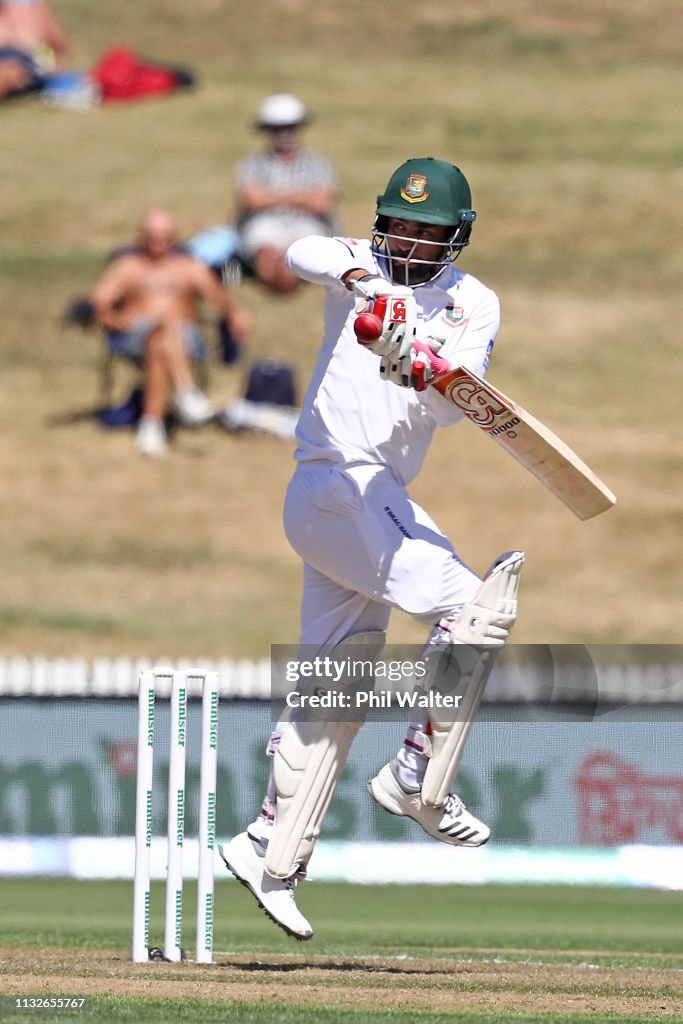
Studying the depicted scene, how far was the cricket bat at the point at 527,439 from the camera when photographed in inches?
220

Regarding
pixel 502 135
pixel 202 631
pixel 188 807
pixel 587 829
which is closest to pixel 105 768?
pixel 188 807

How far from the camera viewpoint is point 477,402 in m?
5.63

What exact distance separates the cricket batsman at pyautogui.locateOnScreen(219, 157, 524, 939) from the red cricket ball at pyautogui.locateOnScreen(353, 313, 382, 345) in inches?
3.2

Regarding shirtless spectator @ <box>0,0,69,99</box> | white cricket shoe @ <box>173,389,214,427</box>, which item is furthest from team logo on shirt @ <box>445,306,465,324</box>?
shirtless spectator @ <box>0,0,69,99</box>

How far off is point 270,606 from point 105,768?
250 inches

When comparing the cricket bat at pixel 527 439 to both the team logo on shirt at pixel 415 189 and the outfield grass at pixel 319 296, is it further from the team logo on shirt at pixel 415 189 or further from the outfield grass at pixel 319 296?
the outfield grass at pixel 319 296

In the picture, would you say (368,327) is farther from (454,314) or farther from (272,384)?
(272,384)

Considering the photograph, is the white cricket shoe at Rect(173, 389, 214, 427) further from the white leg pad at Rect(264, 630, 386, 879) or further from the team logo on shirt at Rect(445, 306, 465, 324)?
the team logo on shirt at Rect(445, 306, 465, 324)

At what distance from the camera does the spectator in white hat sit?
741 inches

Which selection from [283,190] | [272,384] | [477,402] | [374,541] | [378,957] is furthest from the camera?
[283,190]

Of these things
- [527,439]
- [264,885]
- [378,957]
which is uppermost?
[527,439]

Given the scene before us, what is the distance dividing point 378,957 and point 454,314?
2331 mm

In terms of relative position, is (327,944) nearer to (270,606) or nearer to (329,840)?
(329,840)

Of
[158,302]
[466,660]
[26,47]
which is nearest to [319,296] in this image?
[158,302]
